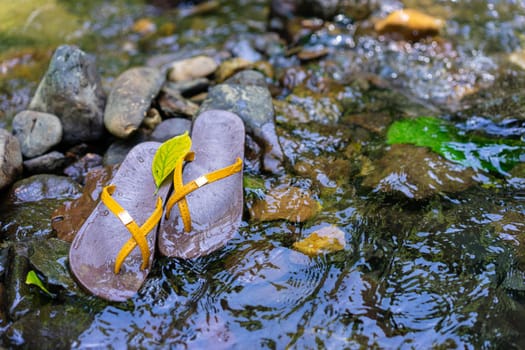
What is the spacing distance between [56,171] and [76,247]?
1227 mm

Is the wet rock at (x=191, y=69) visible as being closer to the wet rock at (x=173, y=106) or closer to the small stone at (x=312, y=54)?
the wet rock at (x=173, y=106)

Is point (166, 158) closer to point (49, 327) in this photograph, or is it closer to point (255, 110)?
point (255, 110)

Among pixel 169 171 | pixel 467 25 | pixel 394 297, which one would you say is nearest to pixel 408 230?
pixel 394 297

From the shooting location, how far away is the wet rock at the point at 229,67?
15.8ft

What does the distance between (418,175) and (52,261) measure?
2527 mm

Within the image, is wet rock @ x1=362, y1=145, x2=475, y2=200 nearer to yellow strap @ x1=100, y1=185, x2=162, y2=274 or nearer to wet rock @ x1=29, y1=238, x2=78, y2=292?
yellow strap @ x1=100, y1=185, x2=162, y2=274

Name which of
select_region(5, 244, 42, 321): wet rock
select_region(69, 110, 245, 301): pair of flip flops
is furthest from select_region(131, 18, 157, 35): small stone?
select_region(5, 244, 42, 321): wet rock

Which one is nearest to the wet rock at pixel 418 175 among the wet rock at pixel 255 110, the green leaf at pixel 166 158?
the wet rock at pixel 255 110

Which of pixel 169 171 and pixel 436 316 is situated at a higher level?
pixel 169 171

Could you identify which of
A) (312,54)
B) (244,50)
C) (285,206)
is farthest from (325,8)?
(285,206)

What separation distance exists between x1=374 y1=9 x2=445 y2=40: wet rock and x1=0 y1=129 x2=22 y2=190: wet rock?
4.21 metres

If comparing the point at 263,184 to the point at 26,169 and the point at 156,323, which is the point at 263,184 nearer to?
the point at 156,323

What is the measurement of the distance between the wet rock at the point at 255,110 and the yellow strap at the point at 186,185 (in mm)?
411

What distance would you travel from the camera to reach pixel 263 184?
129 inches
